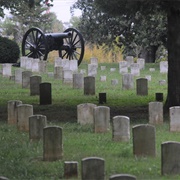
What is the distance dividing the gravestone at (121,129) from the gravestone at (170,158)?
93.4 inches

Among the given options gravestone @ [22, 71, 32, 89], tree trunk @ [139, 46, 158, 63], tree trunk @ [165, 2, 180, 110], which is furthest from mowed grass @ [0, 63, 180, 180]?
tree trunk @ [139, 46, 158, 63]

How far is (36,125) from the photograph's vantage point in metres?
12.6

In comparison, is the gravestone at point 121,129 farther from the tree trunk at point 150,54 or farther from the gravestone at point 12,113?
the tree trunk at point 150,54

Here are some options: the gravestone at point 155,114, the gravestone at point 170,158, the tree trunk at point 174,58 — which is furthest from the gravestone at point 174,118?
the gravestone at point 170,158

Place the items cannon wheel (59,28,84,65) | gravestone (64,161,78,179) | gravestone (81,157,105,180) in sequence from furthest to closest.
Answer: cannon wheel (59,28,84,65), gravestone (64,161,78,179), gravestone (81,157,105,180)

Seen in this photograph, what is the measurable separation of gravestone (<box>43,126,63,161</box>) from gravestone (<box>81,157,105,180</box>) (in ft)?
6.06

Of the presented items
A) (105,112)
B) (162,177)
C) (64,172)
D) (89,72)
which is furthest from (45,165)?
(89,72)

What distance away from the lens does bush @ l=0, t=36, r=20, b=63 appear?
1535 inches

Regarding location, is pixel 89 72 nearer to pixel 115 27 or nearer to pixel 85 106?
pixel 115 27

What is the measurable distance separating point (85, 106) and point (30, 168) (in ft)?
→ 14.4

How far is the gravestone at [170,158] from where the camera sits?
32.2ft

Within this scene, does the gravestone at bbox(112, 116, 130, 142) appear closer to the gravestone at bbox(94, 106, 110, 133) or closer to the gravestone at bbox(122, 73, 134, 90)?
the gravestone at bbox(94, 106, 110, 133)

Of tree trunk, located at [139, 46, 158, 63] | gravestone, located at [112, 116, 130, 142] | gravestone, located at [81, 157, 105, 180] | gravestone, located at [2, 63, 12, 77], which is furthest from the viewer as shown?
tree trunk, located at [139, 46, 158, 63]

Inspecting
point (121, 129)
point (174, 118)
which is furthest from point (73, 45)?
point (121, 129)
